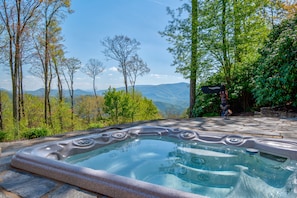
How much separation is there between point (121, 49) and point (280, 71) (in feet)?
31.2

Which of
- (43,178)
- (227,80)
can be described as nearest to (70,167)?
(43,178)

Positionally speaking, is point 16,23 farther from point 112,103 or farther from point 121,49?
point 121,49

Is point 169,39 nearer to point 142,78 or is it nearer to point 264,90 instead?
point 264,90

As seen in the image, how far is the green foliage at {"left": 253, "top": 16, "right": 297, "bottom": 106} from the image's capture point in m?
4.41

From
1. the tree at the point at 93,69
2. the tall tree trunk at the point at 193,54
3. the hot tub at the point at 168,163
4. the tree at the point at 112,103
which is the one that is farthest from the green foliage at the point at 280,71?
the tree at the point at 93,69

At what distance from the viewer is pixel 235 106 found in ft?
21.3

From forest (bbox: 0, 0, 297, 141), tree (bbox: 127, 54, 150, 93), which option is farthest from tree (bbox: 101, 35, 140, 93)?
forest (bbox: 0, 0, 297, 141)

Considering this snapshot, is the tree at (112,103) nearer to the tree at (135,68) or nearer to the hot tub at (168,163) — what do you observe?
the hot tub at (168,163)

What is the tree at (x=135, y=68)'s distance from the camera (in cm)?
1289

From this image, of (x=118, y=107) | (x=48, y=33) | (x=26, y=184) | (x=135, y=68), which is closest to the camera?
(x=26, y=184)

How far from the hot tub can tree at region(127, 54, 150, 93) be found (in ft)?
33.6

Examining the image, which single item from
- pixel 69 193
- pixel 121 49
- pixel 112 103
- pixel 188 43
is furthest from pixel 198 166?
pixel 121 49

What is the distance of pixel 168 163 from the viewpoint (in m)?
2.22

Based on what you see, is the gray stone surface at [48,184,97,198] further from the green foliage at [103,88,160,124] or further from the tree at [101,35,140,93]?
the tree at [101,35,140,93]
